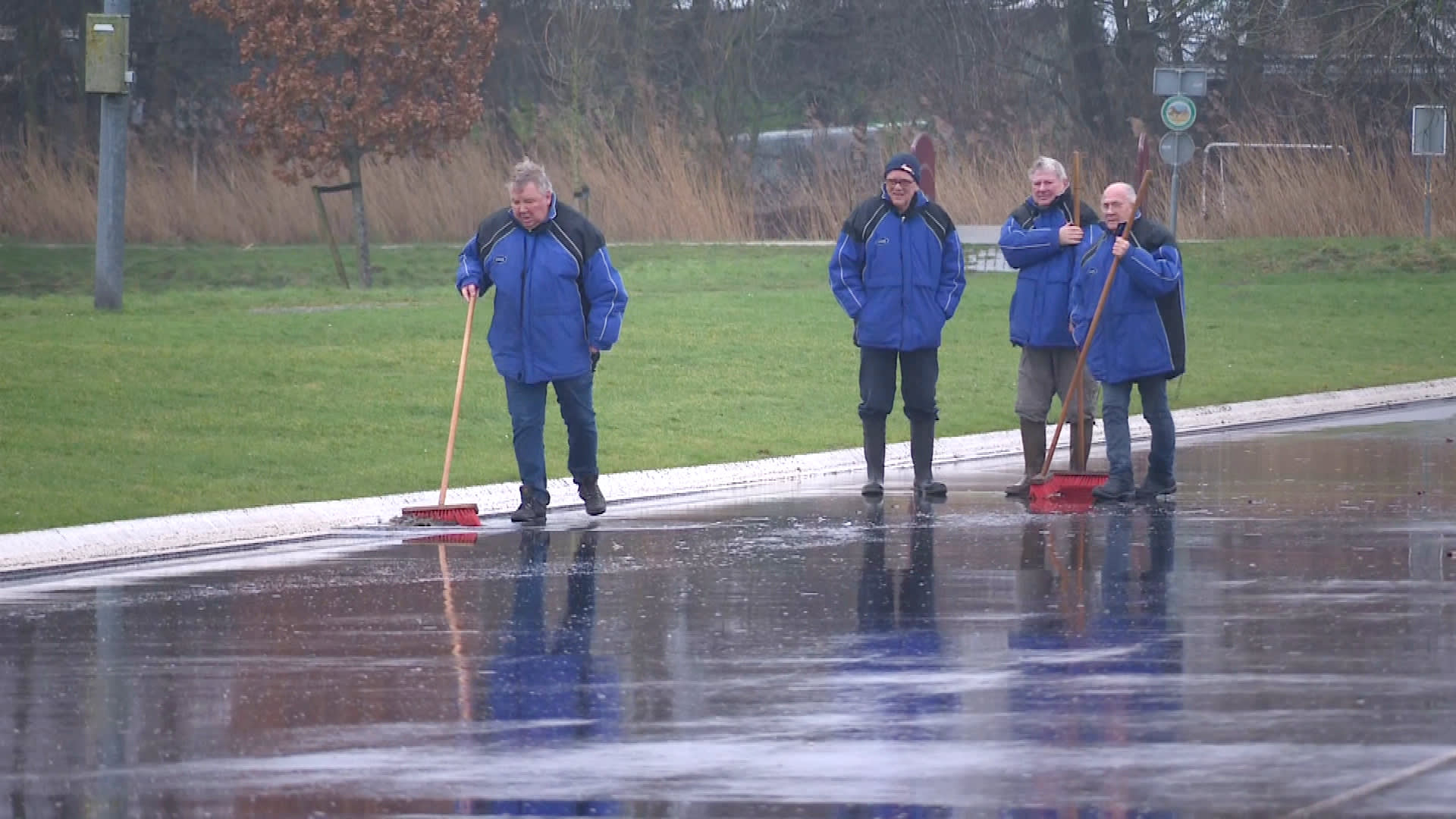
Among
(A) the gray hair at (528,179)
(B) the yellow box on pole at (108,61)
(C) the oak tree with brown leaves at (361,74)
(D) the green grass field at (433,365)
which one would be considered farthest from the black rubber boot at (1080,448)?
(C) the oak tree with brown leaves at (361,74)

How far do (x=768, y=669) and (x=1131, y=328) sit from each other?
5375 millimetres

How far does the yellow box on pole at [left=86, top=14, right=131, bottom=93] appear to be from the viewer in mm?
22297

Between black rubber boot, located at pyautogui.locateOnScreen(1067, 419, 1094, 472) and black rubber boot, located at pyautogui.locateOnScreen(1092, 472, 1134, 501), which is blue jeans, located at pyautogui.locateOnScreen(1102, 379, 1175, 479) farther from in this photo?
black rubber boot, located at pyautogui.locateOnScreen(1067, 419, 1094, 472)

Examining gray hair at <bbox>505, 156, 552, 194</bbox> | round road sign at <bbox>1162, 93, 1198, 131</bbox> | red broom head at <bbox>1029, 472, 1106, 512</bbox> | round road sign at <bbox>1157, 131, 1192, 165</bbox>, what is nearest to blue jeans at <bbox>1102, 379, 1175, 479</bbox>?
red broom head at <bbox>1029, 472, 1106, 512</bbox>

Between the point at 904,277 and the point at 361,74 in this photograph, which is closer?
the point at 904,277

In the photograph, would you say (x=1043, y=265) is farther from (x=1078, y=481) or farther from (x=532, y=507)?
(x=532, y=507)

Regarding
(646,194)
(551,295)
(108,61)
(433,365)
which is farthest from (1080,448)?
(646,194)

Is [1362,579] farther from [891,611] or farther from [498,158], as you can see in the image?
[498,158]

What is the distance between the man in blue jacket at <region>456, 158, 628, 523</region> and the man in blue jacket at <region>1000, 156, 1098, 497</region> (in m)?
2.27

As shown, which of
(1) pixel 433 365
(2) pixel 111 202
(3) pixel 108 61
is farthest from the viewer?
(3) pixel 108 61

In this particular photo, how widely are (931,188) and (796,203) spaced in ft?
28.1

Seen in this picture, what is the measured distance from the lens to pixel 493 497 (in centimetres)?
1360

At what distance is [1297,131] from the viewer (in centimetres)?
3906

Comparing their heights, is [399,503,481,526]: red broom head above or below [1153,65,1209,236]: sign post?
below
